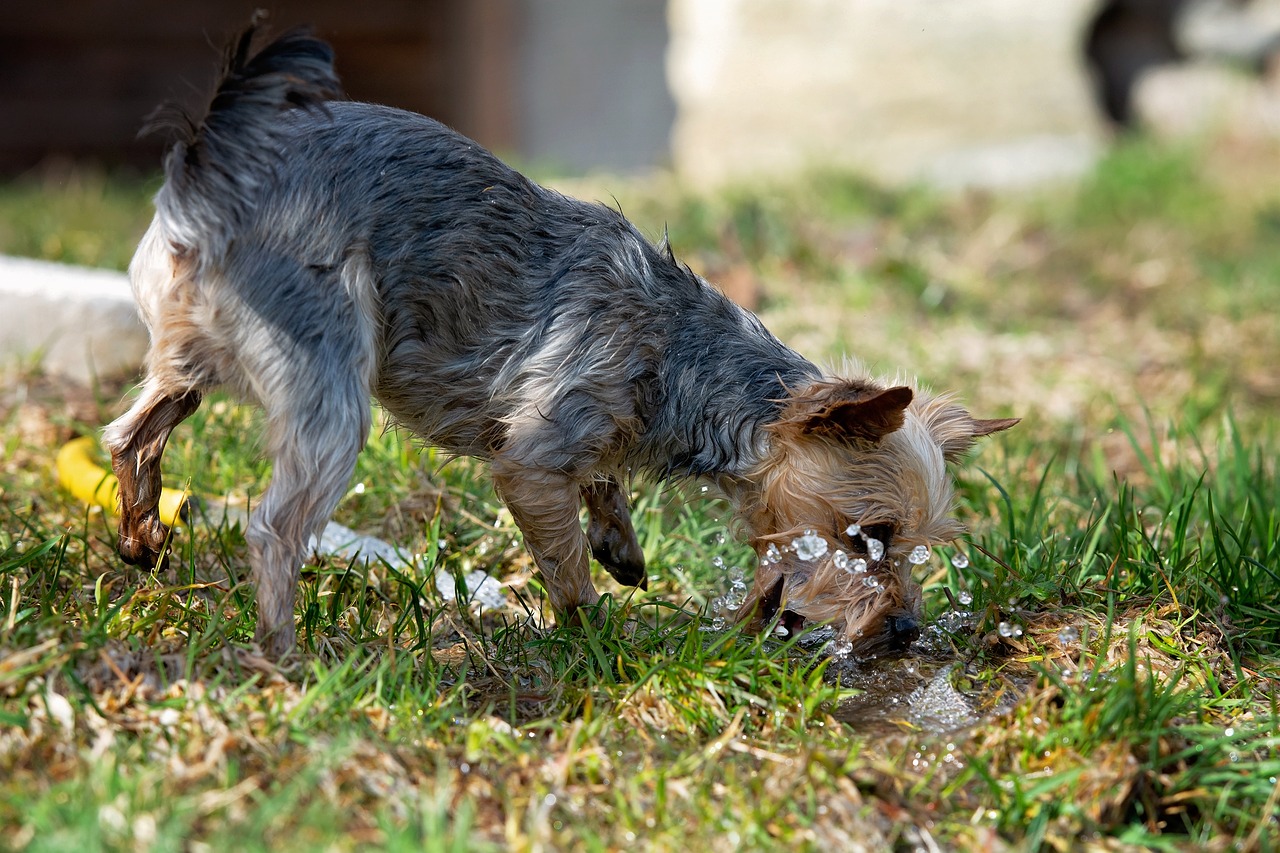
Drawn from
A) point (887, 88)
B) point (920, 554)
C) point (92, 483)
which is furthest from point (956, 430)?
point (887, 88)

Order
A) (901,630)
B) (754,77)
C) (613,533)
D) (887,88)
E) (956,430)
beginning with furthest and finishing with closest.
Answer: (887,88), (754,77), (613,533), (956,430), (901,630)

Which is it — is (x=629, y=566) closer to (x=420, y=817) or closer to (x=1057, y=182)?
(x=420, y=817)

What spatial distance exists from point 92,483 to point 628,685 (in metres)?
1.93

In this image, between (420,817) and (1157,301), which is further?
(1157,301)

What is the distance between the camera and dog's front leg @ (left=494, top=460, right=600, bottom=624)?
331cm

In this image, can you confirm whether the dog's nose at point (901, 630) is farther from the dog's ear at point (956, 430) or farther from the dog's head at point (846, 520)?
the dog's ear at point (956, 430)

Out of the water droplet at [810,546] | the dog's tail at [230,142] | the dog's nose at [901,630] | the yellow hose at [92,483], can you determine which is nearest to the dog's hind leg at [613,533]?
the water droplet at [810,546]

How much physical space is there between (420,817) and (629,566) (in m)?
1.50

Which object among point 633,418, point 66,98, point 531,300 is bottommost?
point 66,98

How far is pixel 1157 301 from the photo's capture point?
7.52m

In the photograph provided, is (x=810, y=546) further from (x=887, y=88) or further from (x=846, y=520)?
(x=887, y=88)

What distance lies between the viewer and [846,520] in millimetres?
3383

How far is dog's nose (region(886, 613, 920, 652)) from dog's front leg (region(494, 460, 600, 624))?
0.83 metres

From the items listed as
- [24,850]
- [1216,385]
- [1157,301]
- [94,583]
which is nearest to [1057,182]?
[1157,301]
